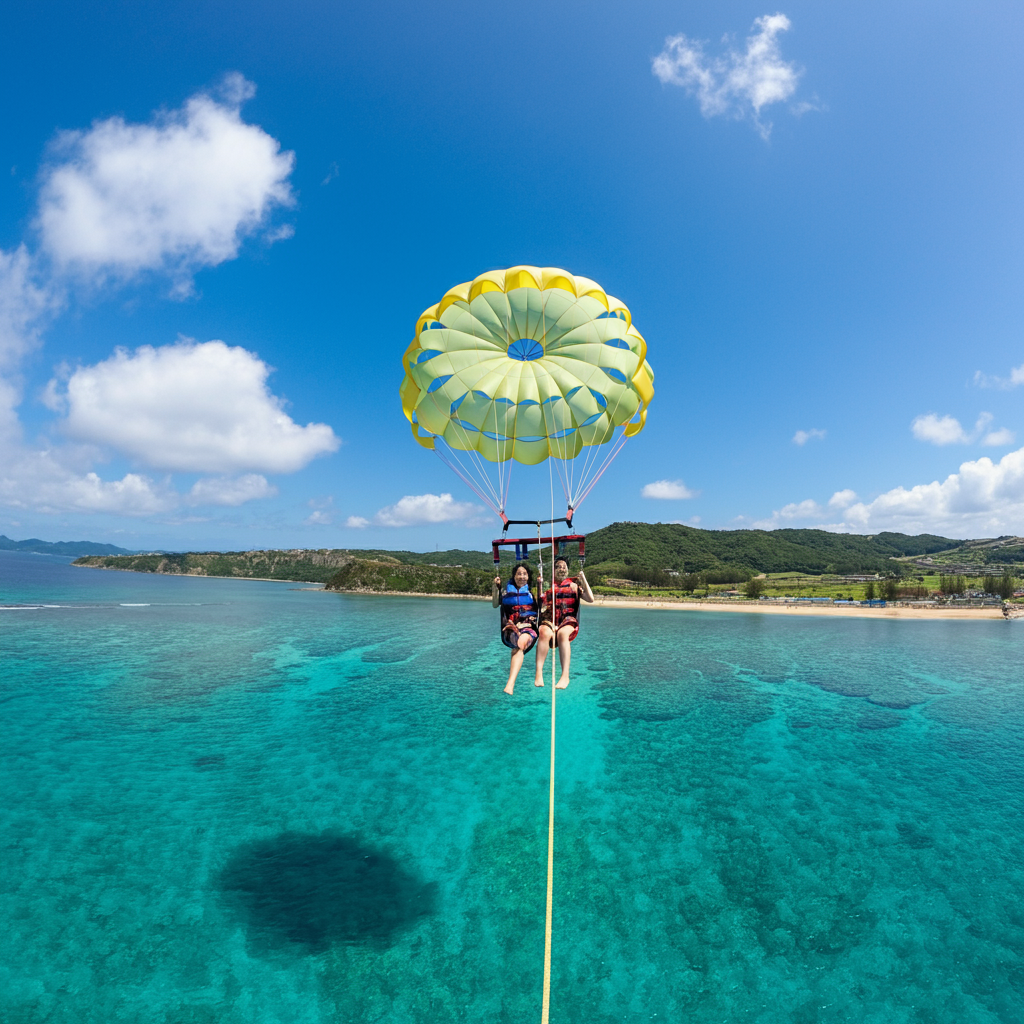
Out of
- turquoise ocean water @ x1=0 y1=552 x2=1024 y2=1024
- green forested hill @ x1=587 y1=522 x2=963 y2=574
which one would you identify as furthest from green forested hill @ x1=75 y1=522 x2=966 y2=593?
turquoise ocean water @ x1=0 y1=552 x2=1024 y2=1024

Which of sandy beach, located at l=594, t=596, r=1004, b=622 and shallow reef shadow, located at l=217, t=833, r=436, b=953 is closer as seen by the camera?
shallow reef shadow, located at l=217, t=833, r=436, b=953

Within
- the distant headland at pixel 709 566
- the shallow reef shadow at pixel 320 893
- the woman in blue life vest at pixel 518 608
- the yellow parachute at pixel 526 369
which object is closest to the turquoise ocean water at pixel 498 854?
the shallow reef shadow at pixel 320 893

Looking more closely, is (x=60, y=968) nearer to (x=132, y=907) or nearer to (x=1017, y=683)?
(x=132, y=907)

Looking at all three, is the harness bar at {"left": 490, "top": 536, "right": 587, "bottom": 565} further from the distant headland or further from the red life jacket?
the distant headland

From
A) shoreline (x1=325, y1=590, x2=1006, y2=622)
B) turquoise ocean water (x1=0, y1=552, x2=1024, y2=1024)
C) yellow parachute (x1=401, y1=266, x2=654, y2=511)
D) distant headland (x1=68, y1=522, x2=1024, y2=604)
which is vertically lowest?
shoreline (x1=325, y1=590, x2=1006, y2=622)

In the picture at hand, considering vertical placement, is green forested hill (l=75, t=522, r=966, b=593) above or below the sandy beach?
above

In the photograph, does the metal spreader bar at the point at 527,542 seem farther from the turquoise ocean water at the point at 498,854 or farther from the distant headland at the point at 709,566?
the distant headland at the point at 709,566
